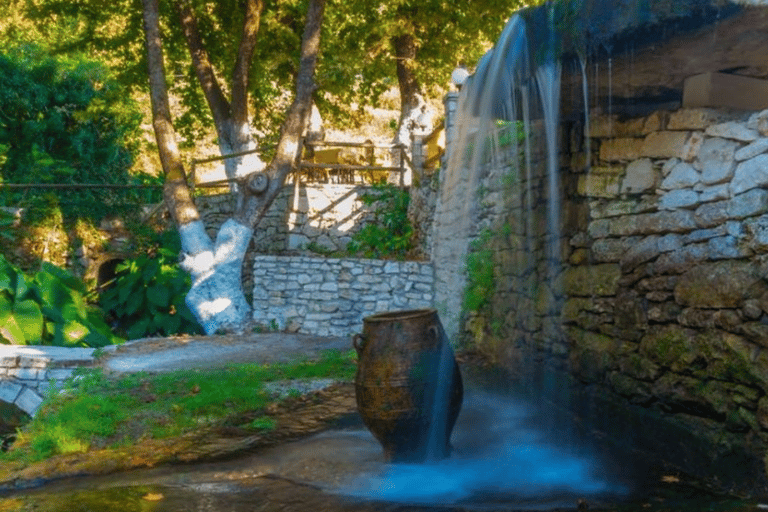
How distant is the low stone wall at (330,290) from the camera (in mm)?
11156

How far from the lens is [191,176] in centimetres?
1462

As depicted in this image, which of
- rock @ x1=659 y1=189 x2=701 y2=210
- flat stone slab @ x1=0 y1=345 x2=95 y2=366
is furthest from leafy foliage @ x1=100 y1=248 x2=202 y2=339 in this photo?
rock @ x1=659 y1=189 x2=701 y2=210

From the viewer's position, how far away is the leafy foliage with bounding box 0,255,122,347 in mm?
9586

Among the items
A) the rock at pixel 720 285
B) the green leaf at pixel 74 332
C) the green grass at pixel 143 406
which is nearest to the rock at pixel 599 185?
the rock at pixel 720 285

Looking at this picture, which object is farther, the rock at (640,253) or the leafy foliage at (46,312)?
the leafy foliage at (46,312)

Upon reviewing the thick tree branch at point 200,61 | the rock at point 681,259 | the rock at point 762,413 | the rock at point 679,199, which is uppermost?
the thick tree branch at point 200,61

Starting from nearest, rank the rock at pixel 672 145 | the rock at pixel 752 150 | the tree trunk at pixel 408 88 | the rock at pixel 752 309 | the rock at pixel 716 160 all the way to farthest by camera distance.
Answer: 1. the rock at pixel 752 309
2. the rock at pixel 752 150
3. the rock at pixel 716 160
4. the rock at pixel 672 145
5. the tree trunk at pixel 408 88

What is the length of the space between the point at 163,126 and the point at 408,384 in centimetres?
779

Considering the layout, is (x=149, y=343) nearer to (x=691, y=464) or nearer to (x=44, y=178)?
(x=44, y=178)

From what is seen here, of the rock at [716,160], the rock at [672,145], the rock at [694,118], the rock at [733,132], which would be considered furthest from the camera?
the rock at [672,145]

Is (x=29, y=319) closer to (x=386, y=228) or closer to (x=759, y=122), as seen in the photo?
(x=386, y=228)

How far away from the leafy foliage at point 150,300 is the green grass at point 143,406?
444 centimetres

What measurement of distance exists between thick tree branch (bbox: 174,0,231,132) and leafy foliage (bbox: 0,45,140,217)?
232cm

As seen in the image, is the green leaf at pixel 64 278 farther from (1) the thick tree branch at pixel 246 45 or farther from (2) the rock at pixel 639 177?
(2) the rock at pixel 639 177
